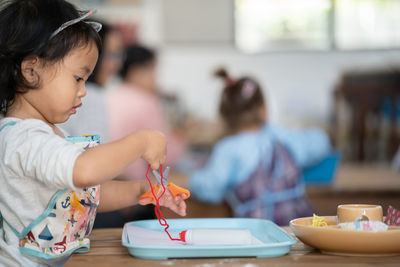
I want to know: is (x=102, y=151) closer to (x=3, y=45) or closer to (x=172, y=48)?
(x=3, y=45)

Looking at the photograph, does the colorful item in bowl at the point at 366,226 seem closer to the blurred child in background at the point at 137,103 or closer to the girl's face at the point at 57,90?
the girl's face at the point at 57,90

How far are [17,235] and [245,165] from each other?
1.44m

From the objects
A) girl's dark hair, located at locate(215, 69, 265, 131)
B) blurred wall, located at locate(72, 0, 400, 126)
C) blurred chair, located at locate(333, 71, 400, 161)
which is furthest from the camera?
blurred wall, located at locate(72, 0, 400, 126)

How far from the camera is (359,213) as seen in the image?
846mm

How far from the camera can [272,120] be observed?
4.93 meters

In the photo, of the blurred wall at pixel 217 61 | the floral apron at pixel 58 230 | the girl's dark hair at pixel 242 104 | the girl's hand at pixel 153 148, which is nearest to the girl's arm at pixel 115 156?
the girl's hand at pixel 153 148

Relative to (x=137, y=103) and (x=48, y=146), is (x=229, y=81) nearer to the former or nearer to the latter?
(x=137, y=103)

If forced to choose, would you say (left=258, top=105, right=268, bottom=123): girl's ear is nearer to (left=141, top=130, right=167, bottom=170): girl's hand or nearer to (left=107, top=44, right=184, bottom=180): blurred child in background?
(left=107, top=44, right=184, bottom=180): blurred child in background

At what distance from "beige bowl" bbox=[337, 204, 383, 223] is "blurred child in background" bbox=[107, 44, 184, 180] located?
1816mm

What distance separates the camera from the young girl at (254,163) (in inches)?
86.8

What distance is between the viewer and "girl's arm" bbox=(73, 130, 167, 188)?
0.80 meters

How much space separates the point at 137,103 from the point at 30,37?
1.93 m

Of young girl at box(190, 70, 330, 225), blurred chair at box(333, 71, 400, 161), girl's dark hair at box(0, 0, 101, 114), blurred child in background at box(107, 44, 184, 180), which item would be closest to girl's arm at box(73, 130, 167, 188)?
girl's dark hair at box(0, 0, 101, 114)

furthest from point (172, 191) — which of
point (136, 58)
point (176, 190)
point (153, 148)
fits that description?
point (136, 58)
